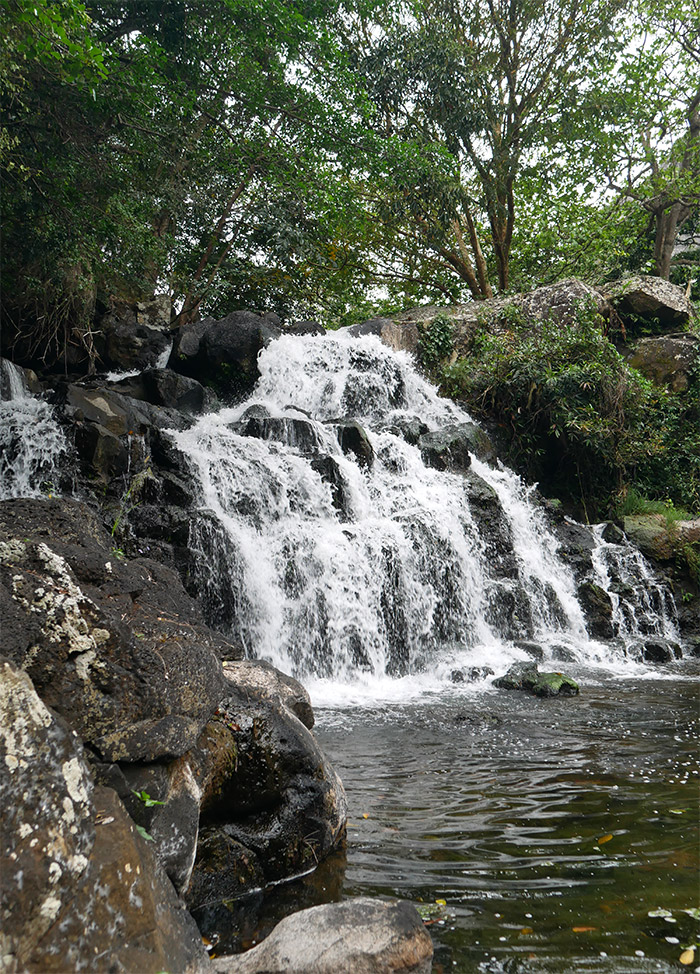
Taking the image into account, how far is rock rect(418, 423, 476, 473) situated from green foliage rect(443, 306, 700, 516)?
2.59m

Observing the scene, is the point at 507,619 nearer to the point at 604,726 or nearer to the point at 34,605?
the point at 604,726

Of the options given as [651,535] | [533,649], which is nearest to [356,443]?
[533,649]

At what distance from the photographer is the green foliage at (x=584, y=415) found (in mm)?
14570

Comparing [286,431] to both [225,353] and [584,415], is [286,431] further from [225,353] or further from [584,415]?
[584,415]

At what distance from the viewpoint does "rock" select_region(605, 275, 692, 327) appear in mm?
17078

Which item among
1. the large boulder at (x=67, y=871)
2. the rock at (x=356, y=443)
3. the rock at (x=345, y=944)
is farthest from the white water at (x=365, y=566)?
the large boulder at (x=67, y=871)

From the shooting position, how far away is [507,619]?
10.6 m

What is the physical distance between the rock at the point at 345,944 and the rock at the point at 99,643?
2.78 feet

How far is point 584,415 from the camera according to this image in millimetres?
14688

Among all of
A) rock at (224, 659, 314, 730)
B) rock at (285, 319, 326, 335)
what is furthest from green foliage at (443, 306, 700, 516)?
rock at (224, 659, 314, 730)

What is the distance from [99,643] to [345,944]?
5.09ft

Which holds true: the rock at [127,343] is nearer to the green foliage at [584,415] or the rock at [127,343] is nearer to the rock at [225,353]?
the rock at [225,353]

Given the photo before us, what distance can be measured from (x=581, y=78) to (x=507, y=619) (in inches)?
635


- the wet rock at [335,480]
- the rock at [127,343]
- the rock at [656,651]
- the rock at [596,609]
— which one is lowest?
the rock at [656,651]
